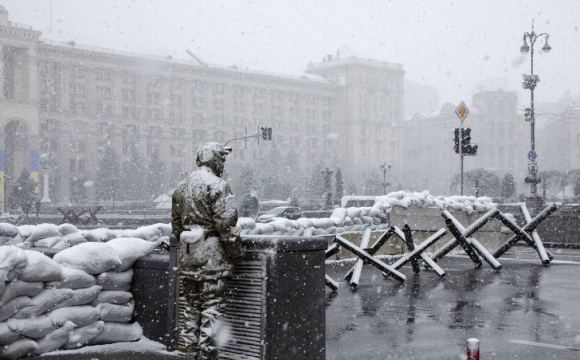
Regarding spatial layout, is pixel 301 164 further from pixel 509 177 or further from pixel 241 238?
pixel 241 238

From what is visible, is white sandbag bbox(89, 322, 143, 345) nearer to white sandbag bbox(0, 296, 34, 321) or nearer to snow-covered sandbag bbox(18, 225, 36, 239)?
white sandbag bbox(0, 296, 34, 321)

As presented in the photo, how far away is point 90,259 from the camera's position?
674 cm

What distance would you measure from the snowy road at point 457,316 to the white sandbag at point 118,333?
1.75 meters

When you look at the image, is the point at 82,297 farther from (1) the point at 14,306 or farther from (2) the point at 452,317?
(2) the point at 452,317

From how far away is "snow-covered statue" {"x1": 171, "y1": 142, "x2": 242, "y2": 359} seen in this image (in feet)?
18.1

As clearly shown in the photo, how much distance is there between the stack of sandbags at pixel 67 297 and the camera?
20.0 feet

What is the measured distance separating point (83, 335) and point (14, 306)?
2.32ft

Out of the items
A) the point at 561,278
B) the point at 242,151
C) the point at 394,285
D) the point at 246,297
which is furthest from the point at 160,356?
the point at 242,151

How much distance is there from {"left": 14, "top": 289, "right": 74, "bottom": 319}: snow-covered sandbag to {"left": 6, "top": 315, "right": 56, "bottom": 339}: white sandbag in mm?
49

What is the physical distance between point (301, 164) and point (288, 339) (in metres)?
117

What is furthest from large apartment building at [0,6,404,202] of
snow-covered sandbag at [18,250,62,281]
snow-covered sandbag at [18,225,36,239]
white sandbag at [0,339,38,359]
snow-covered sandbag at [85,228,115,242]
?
white sandbag at [0,339,38,359]

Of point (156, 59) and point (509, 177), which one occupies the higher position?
point (156, 59)

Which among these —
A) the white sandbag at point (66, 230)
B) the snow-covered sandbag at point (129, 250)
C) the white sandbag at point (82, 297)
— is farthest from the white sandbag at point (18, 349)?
the white sandbag at point (66, 230)

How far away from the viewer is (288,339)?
557cm
